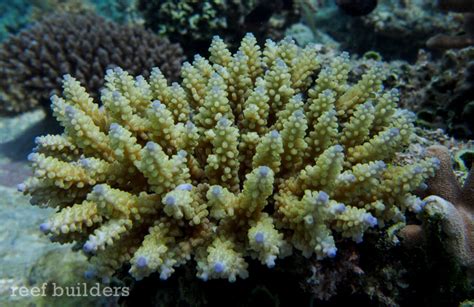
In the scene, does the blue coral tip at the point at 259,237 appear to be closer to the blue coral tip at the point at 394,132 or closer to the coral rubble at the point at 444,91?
the blue coral tip at the point at 394,132

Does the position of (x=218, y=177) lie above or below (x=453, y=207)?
above

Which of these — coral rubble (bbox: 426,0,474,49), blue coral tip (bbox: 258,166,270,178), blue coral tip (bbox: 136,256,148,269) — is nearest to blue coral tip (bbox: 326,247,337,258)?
blue coral tip (bbox: 258,166,270,178)

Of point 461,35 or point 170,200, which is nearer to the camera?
point 170,200

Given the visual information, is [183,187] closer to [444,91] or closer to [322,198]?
[322,198]

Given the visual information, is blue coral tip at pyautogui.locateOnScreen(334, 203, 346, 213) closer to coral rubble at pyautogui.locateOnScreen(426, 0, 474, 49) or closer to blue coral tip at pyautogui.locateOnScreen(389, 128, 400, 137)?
blue coral tip at pyautogui.locateOnScreen(389, 128, 400, 137)

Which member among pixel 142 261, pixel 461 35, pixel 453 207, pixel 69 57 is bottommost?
pixel 69 57

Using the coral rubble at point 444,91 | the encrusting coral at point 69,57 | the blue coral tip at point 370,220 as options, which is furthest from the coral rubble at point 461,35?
the blue coral tip at point 370,220

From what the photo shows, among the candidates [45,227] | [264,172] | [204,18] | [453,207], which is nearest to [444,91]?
[453,207]
